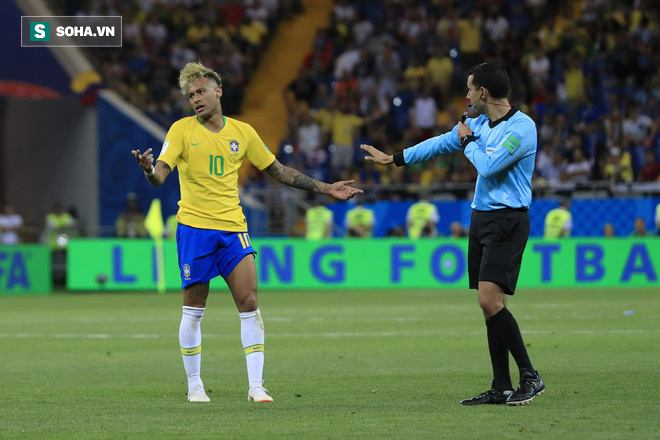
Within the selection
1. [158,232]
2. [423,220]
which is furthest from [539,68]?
[158,232]

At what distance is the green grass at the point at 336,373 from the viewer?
20.7 feet

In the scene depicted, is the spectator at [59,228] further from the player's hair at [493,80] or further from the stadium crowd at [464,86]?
the player's hair at [493,80]

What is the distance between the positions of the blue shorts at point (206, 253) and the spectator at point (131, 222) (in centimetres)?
1767

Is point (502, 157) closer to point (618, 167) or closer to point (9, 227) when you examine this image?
point (618, 167)

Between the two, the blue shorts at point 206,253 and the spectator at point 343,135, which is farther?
the spectator at point 343,135

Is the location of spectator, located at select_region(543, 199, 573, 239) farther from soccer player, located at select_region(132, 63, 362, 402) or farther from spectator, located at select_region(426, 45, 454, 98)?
soccer player, located at select_region(132, 63, 362, 402)

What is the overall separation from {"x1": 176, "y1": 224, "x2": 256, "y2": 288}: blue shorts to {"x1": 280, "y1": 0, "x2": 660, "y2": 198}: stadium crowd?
1617 cm

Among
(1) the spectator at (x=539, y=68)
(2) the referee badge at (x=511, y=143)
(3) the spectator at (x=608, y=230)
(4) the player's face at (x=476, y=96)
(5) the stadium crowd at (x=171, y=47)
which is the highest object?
(5) the stadium crowd at (x=171, y=47)

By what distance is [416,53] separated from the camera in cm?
2772

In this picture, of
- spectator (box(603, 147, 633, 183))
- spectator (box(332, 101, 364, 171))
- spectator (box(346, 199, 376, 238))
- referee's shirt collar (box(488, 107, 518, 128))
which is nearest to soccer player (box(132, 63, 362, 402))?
referee's shirt collar (box(488, 107, 518, 128))

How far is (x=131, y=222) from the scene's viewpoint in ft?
83.8

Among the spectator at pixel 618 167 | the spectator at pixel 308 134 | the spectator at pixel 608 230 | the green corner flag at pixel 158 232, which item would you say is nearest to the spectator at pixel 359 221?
the spectator at pixel 308 134

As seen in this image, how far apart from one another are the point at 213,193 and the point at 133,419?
170 centimetres

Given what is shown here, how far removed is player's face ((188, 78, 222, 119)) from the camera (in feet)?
24.8
